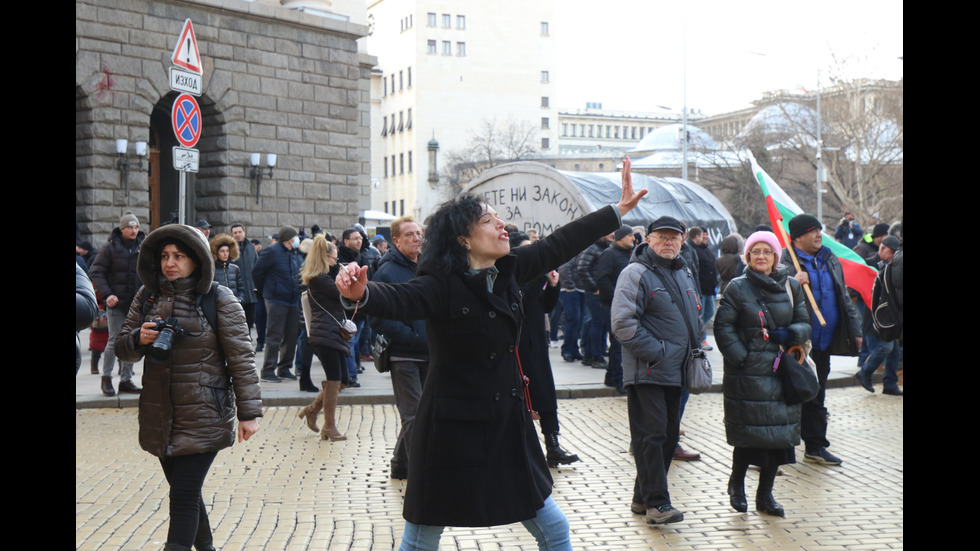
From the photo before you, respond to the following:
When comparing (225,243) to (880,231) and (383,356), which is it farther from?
(880,231)

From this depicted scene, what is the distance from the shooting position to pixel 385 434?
31.4 ft

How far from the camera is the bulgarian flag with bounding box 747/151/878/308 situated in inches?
344

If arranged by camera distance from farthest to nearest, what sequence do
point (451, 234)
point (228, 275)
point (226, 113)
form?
point (226, 113) → point (228, 275) → point (451, 234)

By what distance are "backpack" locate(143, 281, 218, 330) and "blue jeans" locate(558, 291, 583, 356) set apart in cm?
980

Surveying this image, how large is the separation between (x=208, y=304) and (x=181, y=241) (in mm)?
338

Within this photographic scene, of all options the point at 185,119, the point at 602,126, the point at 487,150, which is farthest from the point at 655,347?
the point at 602,126

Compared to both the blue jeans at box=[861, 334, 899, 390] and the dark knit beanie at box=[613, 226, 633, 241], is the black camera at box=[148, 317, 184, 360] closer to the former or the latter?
the dark knit beanie at box=[613, 226, 633, 241]

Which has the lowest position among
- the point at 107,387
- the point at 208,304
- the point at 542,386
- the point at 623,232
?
the point at 107,387

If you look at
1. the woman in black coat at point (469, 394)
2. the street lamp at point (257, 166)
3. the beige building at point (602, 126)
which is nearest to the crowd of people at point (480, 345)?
the woman in black coat at point (469, 394)

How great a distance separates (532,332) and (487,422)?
4.30 meters

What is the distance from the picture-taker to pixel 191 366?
509 cm

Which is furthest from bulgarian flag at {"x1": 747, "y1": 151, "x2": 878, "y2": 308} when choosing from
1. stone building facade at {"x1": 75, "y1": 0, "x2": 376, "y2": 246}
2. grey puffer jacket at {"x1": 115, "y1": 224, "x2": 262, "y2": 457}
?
stone building facade at {"x1": 75, "y1": 0, "x2": 376, "y2": 246}

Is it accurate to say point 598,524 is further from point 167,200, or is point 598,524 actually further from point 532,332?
point 167,200
